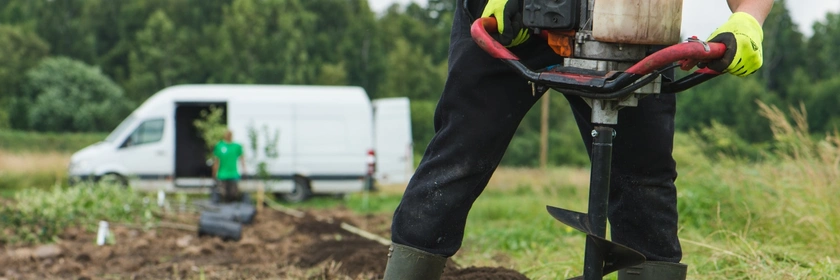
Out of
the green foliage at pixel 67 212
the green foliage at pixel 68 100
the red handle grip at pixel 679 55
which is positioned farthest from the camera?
the green foliage at pixel 68 100

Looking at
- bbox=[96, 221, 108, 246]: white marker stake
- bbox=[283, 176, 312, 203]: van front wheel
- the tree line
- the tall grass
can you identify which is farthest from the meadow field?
the tree line

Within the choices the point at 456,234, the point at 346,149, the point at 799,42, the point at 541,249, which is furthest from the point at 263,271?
the point at 799,42

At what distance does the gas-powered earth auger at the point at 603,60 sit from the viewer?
2043 mm

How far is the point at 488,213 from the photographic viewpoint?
36.0 feet

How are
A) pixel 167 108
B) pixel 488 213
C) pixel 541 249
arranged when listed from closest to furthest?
pixel 541 249 → pixel 488 213 → pixel 167 108

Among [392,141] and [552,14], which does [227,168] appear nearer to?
[392,141]

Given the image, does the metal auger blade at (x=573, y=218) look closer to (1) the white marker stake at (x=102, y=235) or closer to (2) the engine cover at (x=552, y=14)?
(2) the engine cover at (x=552, y=14)

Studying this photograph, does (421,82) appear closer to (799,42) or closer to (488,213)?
(799,42)

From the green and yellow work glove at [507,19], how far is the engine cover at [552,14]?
0.24ft

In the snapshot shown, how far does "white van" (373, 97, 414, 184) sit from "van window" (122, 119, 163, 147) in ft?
14.8

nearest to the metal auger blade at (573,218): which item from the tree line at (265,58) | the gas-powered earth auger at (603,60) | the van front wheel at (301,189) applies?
the gas-powered earth auger at (603,60)

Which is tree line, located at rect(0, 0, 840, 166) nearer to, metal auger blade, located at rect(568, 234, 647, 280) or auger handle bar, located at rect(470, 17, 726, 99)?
metal auger blade, located at rect(568, 234, 647, 280)

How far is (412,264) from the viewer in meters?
2.37

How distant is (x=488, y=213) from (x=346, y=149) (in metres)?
7.43
